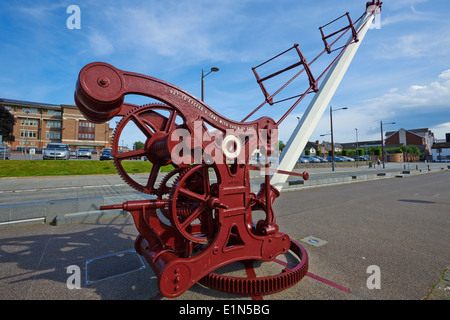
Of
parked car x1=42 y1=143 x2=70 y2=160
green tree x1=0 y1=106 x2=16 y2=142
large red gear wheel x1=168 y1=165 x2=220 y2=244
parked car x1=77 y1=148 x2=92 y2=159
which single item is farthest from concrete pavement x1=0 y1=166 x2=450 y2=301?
green tree x1=0 y1=106 x2=16 y2=142

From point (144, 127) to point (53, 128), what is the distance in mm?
77961

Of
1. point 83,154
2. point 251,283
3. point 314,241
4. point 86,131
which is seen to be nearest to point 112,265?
point 251,283

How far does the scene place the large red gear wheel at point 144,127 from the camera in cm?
290

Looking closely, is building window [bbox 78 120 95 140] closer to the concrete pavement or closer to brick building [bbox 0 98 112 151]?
brick building [bbox 0 98 112 151]

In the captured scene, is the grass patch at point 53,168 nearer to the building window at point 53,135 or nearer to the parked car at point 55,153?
the parked car at point 55,153

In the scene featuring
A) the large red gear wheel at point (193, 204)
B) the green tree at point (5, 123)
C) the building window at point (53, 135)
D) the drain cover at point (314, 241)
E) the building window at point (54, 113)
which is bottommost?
the drain cover at point (314, 241)

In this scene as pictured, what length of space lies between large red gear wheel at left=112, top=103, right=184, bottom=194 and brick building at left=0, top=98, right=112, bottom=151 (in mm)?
65323

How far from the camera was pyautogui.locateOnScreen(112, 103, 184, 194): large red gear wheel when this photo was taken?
9.52ft

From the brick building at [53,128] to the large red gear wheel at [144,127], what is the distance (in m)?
65.3

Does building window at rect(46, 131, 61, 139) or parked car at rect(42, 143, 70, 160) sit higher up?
building window at rect(46, 131, 61, 139)

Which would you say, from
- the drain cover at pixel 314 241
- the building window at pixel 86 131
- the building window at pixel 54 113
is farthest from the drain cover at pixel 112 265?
the building window at pixel 54 113
